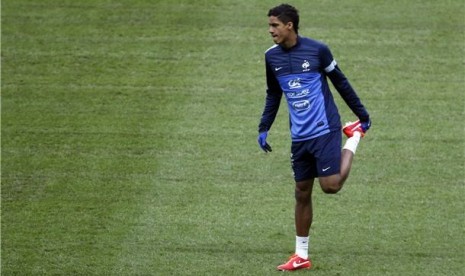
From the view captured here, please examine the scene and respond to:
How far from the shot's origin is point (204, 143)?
13.5 meters

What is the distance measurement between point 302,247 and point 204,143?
344 cm

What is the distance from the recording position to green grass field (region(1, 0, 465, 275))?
10.7 meters

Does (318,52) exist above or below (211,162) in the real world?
above

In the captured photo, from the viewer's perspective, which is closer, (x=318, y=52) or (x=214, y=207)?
(x=318, y=52)

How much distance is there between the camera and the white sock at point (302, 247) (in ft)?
33.7

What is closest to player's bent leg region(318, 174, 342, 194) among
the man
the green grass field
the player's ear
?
the man

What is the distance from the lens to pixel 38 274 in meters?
10.1

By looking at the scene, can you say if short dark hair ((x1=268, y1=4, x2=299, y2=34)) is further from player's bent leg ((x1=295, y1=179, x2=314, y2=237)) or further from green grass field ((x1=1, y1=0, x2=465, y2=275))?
green grass field ((x1=1, y1=0, x2=465, y2=275))

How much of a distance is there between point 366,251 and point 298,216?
773 millimetres

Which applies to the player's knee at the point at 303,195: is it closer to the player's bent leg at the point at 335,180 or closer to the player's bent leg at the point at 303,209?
the player's bent leg at the point at 303,209

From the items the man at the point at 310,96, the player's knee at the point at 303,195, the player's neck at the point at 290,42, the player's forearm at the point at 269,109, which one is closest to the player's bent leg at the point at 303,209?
the player's knee at the point at 303,195

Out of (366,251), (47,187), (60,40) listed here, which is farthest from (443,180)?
(60,40)

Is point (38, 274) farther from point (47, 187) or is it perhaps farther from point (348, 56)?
point (348, 56)

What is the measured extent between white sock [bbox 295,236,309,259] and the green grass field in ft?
0.53
